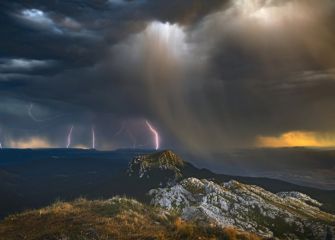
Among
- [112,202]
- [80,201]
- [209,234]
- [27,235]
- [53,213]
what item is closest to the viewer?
[209,234]

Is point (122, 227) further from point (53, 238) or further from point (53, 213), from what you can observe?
point (53, 213)

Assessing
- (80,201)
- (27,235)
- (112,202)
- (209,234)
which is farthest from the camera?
(80,201)

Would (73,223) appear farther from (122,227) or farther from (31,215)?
(31,215)

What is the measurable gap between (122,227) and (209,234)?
8.70 metres

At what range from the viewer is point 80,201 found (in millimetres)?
51906

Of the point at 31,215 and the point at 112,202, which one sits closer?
the point at 31,215

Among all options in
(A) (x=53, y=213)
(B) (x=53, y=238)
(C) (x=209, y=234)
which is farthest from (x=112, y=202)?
(C) (x=209, y=234)

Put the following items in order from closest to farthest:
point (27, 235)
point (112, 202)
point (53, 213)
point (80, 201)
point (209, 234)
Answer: point (209, 234)
point (27, 235)
point (53, 213)
point (112, 202)
point (80, 201)

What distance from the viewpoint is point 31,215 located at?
150 ft

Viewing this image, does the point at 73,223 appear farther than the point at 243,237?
Yes

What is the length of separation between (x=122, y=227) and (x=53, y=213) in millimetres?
10243

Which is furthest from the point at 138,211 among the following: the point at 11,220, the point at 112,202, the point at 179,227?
the point at 11,220

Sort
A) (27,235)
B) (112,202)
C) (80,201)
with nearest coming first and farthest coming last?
(27,235), (112,202), (80,201)

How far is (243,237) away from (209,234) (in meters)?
3.11
